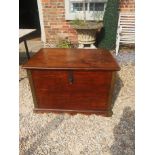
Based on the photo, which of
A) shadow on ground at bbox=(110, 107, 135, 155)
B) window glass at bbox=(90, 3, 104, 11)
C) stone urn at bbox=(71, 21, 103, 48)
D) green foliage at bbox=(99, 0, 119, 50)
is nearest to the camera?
shadow on ground at bbox=(110, 107, 135, 155)

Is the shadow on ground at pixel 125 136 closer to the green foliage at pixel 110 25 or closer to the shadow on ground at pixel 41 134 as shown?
the shadow on ground at pixel 41 134

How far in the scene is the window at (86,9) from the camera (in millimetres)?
5633

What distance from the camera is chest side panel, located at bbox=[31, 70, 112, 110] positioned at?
2818 millimetres

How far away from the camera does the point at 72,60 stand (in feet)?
9.86

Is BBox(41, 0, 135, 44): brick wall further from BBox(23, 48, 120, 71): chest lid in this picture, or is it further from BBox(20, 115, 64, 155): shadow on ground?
BBox(20, 115, 64, 155): shadow on ground

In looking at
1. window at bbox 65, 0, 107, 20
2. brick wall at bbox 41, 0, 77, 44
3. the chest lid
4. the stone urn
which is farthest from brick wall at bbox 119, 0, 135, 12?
the chest lid

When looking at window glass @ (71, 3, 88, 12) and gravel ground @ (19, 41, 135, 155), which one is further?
window glass @ (71, 3, 88, 12)

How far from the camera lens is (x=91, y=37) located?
5.24m

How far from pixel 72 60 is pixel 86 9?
122 inches

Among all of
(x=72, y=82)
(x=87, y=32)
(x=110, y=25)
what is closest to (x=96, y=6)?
(x=110, y=25)

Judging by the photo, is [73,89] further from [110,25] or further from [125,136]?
[110,25]

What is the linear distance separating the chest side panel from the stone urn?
244 cm

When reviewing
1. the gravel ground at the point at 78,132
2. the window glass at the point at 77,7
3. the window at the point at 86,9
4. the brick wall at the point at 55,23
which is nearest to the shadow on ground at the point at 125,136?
the gravel ground at the point at 78,132
